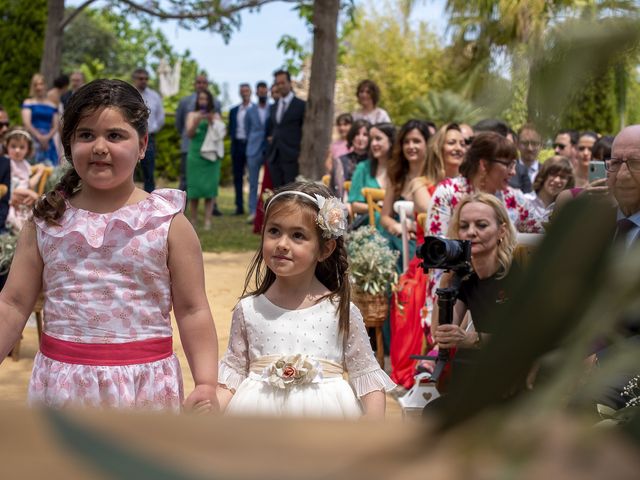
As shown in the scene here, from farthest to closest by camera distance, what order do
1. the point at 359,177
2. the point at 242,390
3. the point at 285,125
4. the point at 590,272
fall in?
the point at 285,125
the point at 359,177
the point at 242,390
the point at 590,272

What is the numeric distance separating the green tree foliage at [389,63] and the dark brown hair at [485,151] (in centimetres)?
2354

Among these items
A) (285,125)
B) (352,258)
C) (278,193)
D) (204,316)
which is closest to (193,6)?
(285,125)

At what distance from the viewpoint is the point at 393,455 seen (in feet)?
0.82

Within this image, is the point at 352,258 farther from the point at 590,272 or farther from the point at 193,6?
the point at 193,6

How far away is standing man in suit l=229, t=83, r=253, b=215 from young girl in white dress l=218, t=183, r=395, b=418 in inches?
430

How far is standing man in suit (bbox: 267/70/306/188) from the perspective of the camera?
11.3m

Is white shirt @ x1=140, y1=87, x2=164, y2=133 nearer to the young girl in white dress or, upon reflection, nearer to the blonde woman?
the blonde woman

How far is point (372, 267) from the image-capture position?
18.4 feet

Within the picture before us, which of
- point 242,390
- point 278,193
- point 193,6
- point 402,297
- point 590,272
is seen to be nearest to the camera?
point 590,272

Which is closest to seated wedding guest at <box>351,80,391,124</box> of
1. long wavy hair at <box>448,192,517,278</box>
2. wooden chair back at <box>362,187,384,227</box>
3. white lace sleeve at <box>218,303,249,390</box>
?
wooden chair back at <box>362,187,384,227</box>

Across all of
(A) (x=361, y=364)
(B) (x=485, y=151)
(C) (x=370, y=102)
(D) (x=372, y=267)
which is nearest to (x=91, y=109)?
(A) (x=361, y=364)

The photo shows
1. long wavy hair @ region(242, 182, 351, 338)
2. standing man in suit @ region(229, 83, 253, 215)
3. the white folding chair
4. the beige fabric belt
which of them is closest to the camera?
the beige fabric belt

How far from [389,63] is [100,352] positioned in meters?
30.1

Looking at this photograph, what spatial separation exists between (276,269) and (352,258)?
8.50 ft
